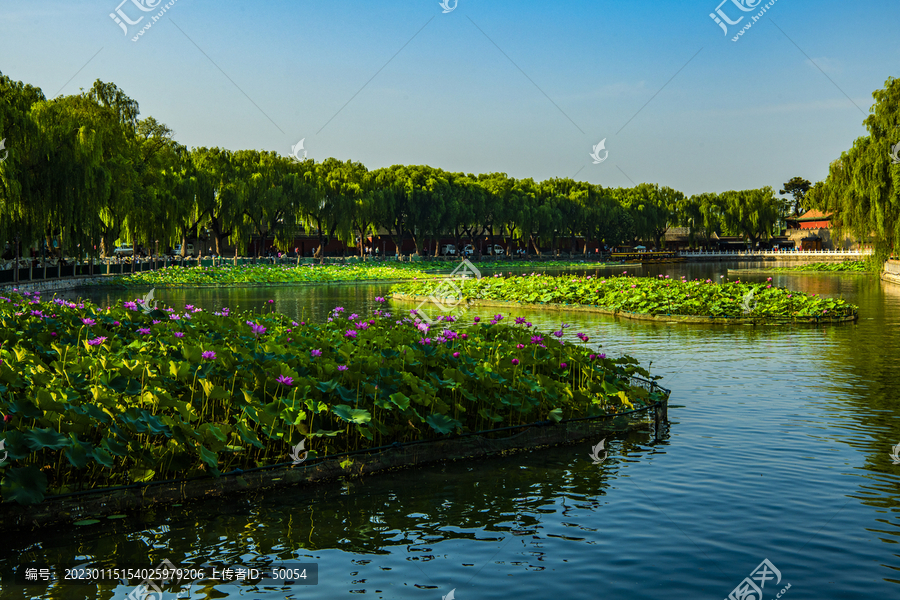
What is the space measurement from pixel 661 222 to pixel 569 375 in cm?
9634

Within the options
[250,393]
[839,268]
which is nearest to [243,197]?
[839,268]

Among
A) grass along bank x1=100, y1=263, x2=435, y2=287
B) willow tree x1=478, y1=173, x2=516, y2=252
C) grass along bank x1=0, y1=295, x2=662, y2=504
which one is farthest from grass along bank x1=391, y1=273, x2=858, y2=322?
willow tree x1=478, y1=173, x2=516, y2=252

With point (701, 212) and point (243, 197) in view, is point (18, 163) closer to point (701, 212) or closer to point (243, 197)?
point (243, 197)

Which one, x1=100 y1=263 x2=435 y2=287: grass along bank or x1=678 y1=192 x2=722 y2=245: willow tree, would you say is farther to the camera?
x1=678 y1=192 x2=722 y2=245: willow tree

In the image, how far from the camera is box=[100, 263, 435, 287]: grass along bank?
1695 inches

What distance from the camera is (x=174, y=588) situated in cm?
573

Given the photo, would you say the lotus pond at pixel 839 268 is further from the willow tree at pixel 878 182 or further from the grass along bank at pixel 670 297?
the grass along bank at pixel 670 297

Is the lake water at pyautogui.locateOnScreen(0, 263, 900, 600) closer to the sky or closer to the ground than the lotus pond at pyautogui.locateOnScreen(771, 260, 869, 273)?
closer to the ground

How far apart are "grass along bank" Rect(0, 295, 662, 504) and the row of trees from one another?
22.8 m

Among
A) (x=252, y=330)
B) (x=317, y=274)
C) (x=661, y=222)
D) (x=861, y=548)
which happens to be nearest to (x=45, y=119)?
(x=317, y=274)

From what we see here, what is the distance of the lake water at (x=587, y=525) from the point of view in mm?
5742

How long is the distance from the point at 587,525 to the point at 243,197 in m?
52.6

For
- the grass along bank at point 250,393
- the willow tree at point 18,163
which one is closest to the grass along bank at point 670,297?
the grass along bank at point 250,393

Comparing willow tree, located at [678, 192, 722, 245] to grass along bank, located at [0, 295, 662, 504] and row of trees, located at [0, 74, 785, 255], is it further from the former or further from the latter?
grass along bank, located at [0, 295, 662, 504]
